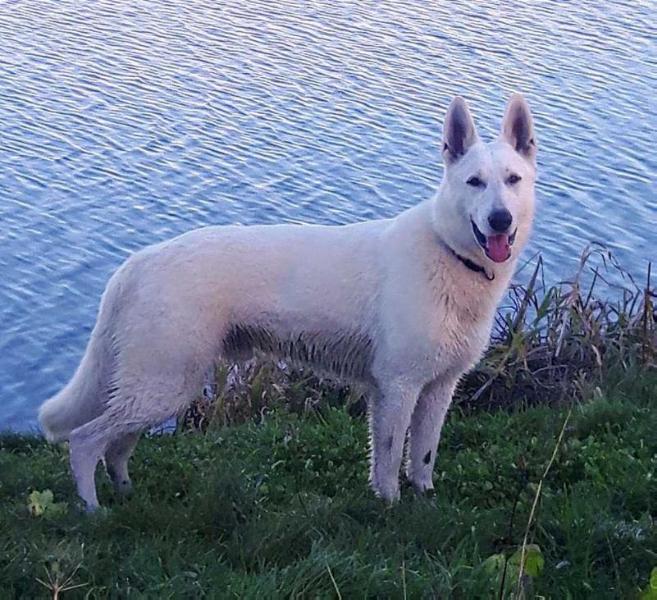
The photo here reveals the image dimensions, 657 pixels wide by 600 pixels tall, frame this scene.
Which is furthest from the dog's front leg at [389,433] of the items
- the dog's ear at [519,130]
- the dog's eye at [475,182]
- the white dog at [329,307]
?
the dog's ear at [519,130]

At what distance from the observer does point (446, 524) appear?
481 centimetres

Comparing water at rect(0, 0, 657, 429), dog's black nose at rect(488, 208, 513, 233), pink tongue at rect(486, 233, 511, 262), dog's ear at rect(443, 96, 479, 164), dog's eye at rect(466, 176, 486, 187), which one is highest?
dog's ear at rect(443, 96, 479, 164)

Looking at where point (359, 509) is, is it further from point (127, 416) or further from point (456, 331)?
point (127, 416)

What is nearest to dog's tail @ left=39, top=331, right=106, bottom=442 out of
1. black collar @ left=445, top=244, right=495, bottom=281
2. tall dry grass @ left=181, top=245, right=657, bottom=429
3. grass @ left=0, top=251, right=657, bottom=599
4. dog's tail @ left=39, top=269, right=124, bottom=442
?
dog's tail @ left=39, top=269, right=124, bottom=442

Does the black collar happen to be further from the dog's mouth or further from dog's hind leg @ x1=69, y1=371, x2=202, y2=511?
dog's hind leg @ x1=69, y1=371, x2=202, y2=511

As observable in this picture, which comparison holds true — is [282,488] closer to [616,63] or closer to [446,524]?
[446,524]

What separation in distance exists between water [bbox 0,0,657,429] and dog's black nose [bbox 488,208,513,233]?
518 centimetres

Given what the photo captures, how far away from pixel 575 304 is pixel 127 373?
4.15 meters

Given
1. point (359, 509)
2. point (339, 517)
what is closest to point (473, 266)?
point (359, 509)

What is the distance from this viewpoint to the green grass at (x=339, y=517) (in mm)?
4055

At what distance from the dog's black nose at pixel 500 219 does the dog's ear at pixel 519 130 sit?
0.53m

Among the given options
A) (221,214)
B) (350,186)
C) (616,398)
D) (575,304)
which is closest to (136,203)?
(221,214)

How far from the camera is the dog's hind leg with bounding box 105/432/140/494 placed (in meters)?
5.71

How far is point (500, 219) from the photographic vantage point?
205 inches
